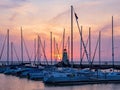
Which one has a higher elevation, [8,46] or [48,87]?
[8,46]

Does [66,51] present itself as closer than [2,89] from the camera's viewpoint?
No

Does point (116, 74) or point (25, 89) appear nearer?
point (25, 89)

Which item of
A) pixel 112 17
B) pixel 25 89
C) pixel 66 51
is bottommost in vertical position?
pixel 25 89

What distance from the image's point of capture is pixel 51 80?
58.9 meters

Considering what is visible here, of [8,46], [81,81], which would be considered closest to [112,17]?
[81,81]

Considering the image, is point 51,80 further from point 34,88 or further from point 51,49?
point 51,49

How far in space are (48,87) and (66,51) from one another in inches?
1392

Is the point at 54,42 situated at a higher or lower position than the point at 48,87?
higher

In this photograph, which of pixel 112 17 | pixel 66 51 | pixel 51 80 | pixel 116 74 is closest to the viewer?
pixel 51 80

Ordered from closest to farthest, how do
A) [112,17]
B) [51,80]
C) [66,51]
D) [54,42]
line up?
[51,80]
[112,17]
[66,51]
[54,42]

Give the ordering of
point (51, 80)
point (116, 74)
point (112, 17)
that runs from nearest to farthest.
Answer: point (51, 80), point (116, 74), point (112, 17)

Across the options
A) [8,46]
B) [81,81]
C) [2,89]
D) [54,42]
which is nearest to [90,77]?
[81,81]

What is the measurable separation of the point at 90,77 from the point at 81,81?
3190 millimetres

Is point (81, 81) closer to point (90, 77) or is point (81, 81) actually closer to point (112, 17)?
point (90, 77)
